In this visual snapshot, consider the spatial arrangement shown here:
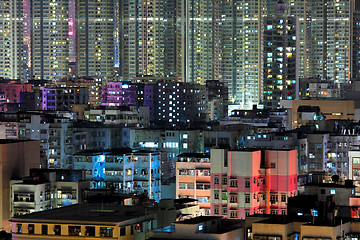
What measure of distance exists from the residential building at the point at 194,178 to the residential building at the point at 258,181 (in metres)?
5.56

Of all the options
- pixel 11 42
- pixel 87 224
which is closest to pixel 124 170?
pixel 87 224

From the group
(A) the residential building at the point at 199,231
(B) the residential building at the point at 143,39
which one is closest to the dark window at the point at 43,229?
(A) the residential building at the point at 199,231

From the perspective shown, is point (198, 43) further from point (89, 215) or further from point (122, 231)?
point (122, 231)

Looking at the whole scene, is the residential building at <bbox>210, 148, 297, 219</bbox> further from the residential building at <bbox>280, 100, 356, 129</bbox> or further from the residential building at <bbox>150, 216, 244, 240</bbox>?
the residential building at <bbox>280, 100, 356, 129</bbox>

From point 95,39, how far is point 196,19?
47.3 ft

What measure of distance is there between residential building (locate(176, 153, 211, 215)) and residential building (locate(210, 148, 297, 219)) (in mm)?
5557

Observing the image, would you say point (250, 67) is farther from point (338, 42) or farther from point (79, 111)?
point (79, 111)

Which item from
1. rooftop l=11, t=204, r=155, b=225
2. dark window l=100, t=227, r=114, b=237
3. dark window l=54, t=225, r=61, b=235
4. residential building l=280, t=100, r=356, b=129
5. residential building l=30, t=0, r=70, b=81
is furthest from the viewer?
residential building l=30, t=0, r=70, b=81

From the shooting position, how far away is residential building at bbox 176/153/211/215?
52.6 meters

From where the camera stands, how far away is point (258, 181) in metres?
46.0

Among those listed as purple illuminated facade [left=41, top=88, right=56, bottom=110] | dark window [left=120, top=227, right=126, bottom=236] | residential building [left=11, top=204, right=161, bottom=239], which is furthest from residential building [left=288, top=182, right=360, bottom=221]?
purple illuminated facade [left=41, top=88, right=56, bottom=110]

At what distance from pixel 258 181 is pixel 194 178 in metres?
8.24

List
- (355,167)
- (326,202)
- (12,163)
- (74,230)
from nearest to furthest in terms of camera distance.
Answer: (326,202)
(74,230)
(12,163)
(355,167)

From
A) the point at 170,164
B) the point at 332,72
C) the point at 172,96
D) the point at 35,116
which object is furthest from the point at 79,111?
the point at 332,72
